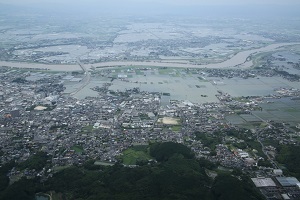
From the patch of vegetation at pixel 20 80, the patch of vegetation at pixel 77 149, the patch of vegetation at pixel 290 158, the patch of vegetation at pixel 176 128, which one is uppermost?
the patch of vegetation at pixel 290 158

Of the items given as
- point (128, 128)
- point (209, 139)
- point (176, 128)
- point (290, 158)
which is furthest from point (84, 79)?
point (290, 158)

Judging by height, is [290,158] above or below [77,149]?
above

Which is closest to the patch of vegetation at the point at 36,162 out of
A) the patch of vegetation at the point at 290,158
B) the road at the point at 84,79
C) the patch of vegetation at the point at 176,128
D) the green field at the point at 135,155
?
the green field at the point at 135,155

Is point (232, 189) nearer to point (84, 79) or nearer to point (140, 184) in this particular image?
point (140, 184)

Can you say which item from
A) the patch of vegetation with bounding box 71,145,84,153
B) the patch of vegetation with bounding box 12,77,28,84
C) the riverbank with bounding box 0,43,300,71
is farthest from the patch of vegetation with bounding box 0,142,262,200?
the riverbank with bounding box 0,43,300,71

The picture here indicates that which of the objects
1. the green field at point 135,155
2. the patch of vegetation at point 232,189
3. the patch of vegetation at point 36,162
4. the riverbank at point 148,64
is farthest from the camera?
the riverbank at point 148,64

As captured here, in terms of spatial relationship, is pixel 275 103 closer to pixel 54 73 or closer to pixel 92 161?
pixel 92 161

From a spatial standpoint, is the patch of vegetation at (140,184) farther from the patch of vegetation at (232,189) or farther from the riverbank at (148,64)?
the riverbank at (148,64)

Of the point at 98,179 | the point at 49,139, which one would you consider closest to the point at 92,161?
the point at 98,179

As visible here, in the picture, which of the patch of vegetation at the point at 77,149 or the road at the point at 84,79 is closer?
the patch of vegetation at the point at 77,149
